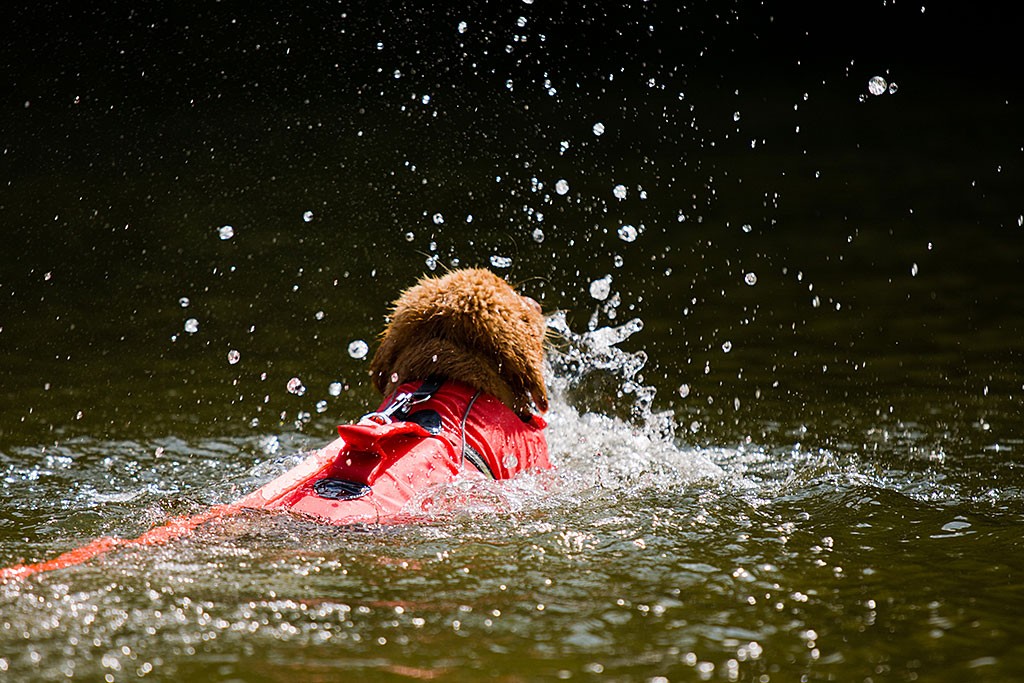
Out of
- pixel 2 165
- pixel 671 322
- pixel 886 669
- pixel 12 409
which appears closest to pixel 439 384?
pixel 886 669

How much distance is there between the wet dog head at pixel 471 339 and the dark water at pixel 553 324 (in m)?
0.42

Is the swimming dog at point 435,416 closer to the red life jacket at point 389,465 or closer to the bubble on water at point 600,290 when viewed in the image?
the red life jacket at point 389,465

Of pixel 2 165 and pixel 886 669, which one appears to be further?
pixel 2 165

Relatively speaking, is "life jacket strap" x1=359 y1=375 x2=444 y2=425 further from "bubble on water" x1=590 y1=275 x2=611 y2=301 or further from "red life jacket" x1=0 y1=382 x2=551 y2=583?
"bubble on water" x1=590 y1=275 x2=611 y2=301

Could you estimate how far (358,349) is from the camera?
647 centimetres

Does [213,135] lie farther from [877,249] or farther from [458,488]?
[458,488]

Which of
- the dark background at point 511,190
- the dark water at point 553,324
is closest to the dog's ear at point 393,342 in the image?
the dark water at point 553,324

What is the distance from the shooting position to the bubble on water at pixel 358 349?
6.43 meters

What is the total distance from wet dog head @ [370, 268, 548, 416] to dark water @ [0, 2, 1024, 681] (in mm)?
421

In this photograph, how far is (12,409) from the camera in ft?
18.2

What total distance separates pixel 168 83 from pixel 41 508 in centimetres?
1089

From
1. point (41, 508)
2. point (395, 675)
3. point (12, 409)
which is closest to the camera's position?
point (395, 675)

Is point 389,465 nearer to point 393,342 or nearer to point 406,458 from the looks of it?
point 406,458

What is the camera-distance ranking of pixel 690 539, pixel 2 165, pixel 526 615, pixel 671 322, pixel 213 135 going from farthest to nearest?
pixel 213 135 → pixel 2 165 → pixel 671 322 → pixel 690 539 → pixel 526 615
